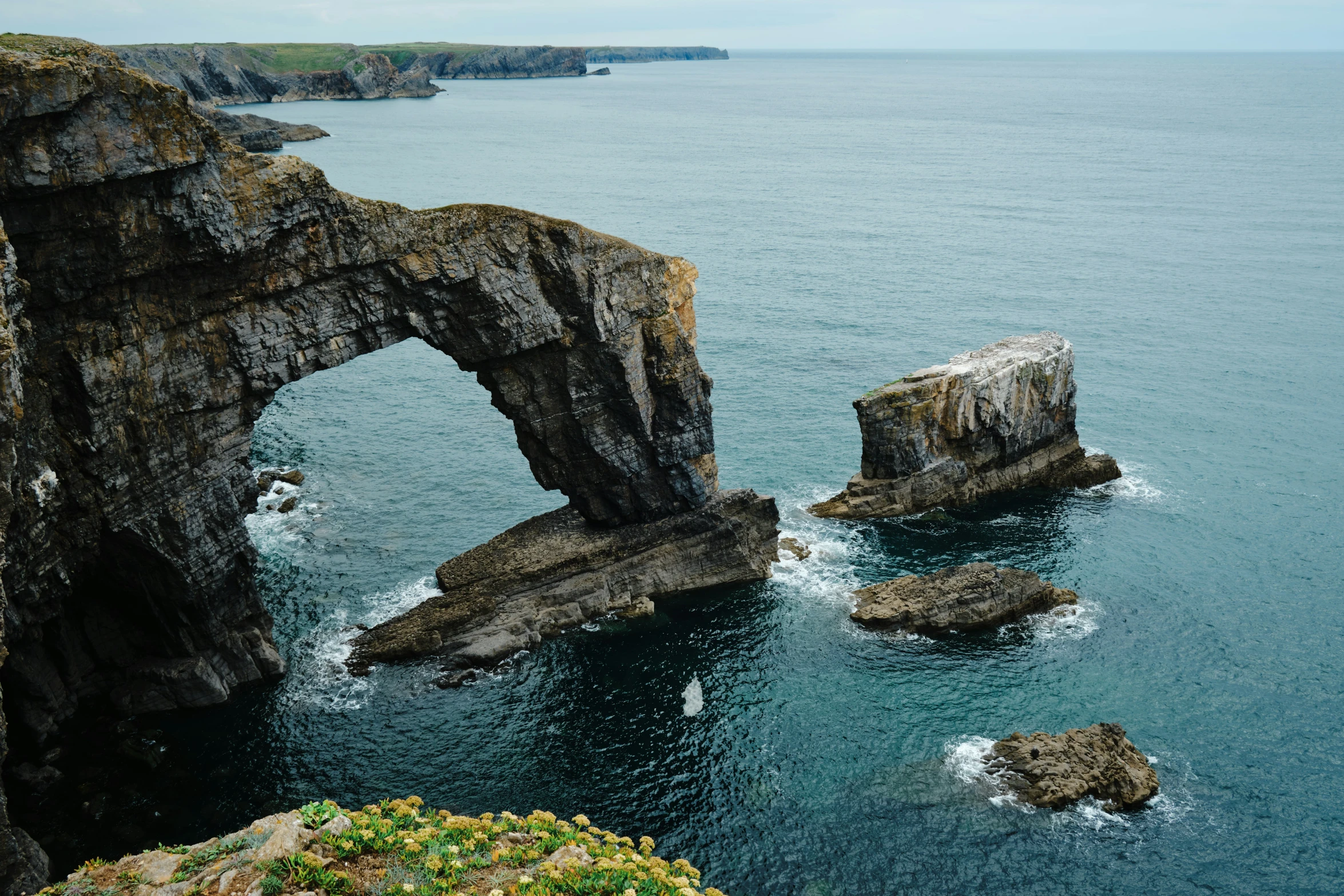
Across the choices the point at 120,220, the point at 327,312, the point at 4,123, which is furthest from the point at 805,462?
the point at 4,123

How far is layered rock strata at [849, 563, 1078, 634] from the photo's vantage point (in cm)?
5188

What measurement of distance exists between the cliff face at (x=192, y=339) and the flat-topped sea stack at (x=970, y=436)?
15.5 m

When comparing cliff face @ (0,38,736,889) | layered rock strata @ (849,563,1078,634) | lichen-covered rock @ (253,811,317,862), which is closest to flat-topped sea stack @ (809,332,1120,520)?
layered rock strata @ (849,563,1078,634)

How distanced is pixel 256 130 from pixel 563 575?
151 metres

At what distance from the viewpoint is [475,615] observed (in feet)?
167

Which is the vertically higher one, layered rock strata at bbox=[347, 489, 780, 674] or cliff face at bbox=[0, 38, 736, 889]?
cliff face at bbox=[0, 38, 736, 889]

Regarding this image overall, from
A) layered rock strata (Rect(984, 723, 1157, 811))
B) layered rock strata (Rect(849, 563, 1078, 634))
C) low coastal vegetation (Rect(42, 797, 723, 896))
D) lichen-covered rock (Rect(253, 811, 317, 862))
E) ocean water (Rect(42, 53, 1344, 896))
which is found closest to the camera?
low coastal vegetation (Rect(42, 797, 723, 896))

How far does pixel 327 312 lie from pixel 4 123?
14.8 meters

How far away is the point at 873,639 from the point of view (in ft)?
168

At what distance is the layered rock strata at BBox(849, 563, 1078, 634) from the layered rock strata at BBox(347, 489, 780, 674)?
721 cm

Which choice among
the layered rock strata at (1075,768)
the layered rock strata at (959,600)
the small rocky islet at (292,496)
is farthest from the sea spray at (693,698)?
the layered rock strata at (1075,768)

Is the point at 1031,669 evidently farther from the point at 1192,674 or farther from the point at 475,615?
the point at 475,615

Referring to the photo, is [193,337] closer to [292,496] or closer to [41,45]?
[41,45]

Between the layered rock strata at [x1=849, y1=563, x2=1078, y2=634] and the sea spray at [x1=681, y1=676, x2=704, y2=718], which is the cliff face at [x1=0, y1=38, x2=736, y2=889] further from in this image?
the layered rock strata at [x1=849, y1=563, x2=1078, y2=634]
